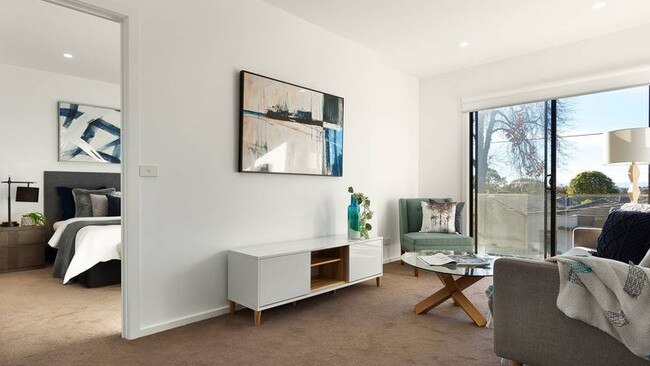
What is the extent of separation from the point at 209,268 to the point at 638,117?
14.5ft

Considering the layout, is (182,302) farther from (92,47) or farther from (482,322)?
(92,47)

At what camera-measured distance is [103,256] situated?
3.65 meters

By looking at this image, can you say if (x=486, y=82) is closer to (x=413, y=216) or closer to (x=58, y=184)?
(x=413, y=216)

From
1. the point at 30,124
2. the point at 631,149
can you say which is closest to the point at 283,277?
the point at 631,149

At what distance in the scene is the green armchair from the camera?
162 inches

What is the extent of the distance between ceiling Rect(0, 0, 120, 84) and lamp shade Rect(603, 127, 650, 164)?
4690 mm

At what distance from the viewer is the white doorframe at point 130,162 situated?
7.99ft

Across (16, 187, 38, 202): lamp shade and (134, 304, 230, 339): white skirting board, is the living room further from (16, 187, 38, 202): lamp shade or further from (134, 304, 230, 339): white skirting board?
(16, 187, 38, 202): lamp shade

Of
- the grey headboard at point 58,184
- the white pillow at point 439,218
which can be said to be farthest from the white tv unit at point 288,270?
the grey headboard at point 58,184

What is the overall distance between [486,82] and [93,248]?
485 centimetres

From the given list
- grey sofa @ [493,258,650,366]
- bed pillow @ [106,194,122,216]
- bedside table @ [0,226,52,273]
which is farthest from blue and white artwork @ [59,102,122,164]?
grey sofa @ [493,258,650,366]

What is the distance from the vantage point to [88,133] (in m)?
5.36

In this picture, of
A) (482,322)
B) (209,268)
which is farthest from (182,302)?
(482,322)

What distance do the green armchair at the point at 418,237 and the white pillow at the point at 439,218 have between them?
97 millimetres
